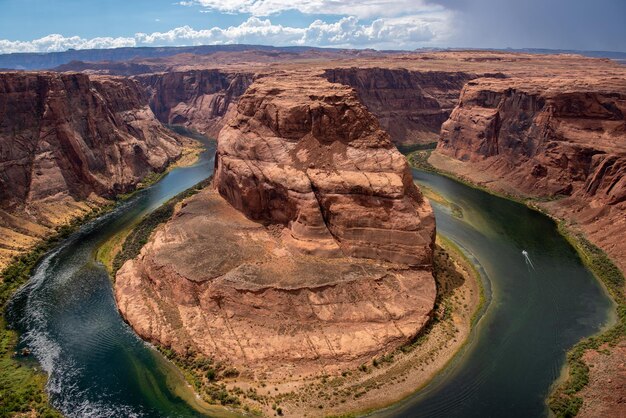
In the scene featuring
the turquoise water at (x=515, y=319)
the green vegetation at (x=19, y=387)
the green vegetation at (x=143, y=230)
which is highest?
the green vegetation at (x=143, y=230)

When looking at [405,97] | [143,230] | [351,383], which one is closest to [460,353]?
[351,383]

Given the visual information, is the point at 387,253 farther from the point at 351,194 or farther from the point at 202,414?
the point at 202,414

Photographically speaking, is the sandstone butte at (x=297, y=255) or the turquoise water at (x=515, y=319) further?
the sandstone butte at (x=297, y=255)

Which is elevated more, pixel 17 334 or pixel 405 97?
pixel 405 97

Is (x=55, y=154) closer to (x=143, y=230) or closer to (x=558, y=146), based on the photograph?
(x=143, y=230)

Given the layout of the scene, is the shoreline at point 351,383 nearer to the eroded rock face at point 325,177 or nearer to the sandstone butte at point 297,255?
the sandstone butte at point 297,255

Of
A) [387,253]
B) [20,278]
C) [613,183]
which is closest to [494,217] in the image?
[613,183]

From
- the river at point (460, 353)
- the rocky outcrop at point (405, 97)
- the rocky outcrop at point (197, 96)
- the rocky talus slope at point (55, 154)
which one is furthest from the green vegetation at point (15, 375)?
the rocky outcrop at point (197, 96)
